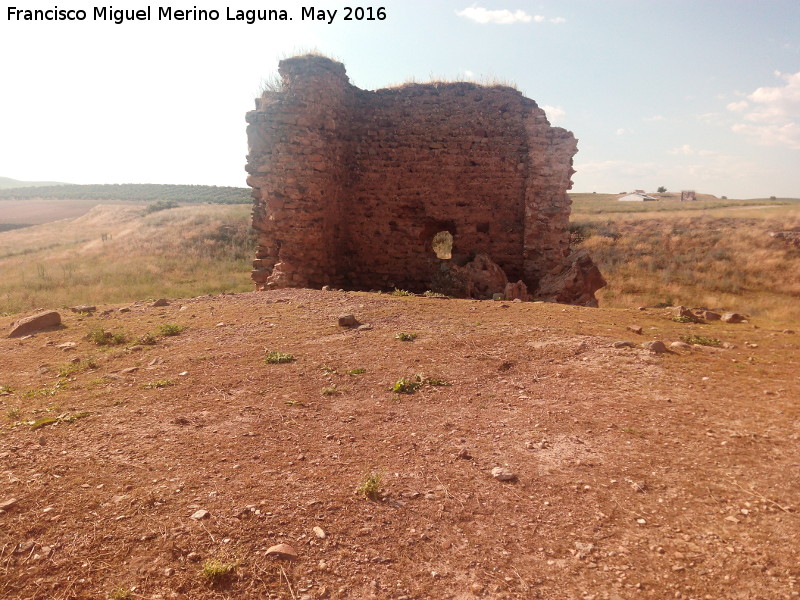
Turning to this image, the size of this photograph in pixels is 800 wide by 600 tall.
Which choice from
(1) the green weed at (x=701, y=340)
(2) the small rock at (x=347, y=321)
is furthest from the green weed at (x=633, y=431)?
(2) the small rock at (x=347, y=321)

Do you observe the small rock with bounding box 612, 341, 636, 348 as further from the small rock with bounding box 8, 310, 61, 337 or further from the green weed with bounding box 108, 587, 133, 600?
the small rock with bounding box 8, 310, 61, 337

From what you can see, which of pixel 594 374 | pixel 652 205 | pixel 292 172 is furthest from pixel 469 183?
pixel 652 205

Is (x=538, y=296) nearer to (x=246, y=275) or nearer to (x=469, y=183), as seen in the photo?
(x=469, y=183)

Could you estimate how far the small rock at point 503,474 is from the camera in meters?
3.29

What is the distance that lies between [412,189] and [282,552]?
32.1 ft

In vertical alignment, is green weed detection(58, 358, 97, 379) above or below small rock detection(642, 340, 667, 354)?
below

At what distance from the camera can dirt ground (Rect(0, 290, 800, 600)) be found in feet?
8.13

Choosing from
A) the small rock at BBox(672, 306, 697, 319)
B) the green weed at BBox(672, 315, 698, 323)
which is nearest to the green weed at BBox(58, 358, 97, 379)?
the green weed at BBox(672, 315, 698, 323)

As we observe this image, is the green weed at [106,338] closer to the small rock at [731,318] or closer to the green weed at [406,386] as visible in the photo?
the green weed at [406,386]

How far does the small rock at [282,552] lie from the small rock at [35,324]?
644 centimetres

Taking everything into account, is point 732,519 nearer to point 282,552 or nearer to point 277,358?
point 282,552

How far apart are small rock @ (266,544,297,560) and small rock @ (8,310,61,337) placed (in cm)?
644

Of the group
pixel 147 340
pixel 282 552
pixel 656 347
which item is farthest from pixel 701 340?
pixel 147 340

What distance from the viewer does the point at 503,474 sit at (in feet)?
10.9
